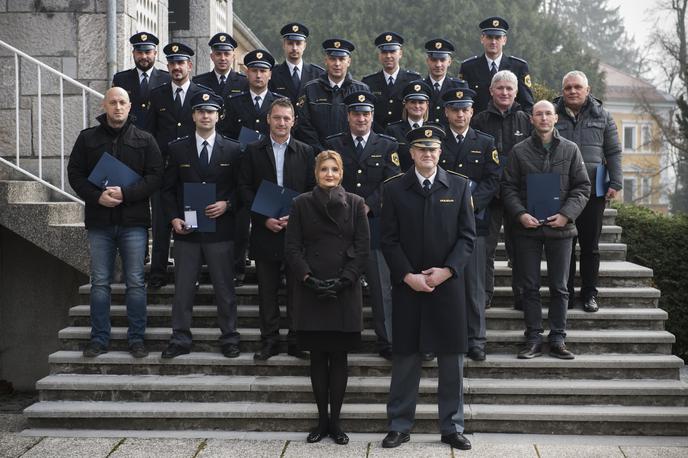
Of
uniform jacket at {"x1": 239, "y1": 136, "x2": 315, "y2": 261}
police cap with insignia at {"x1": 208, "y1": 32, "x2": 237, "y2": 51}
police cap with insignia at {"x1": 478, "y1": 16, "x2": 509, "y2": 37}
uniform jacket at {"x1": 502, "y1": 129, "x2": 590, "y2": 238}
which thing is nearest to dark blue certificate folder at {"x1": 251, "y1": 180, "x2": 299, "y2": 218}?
uniform jacket at {"x1": 239, "y1": 136, "x2": 315, "y2": 261}

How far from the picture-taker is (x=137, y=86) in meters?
8.12

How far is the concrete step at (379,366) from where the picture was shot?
273 inches

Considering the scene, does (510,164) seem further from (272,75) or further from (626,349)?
(272,75)

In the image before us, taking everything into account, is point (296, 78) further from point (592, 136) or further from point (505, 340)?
point (505, 340)

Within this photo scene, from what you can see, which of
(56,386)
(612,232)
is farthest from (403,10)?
(56,386)

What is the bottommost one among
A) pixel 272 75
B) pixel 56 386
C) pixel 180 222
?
pixel 56 386

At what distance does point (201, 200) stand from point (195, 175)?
0.76ft

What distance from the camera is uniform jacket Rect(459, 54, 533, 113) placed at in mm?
8203

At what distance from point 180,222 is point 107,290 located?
785 mm

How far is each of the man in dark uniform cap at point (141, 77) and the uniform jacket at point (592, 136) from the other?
3.49 m

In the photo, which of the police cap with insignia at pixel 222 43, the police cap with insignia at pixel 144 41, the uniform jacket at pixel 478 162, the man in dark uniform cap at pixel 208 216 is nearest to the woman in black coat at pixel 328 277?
the man in dark uniform cap at pixel 208 216

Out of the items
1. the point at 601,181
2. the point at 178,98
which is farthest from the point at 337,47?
the point at 601,181

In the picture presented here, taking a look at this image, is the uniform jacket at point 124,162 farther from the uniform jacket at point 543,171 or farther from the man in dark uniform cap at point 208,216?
the uniform jacket at point 543,171

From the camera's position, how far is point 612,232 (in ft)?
29.0
